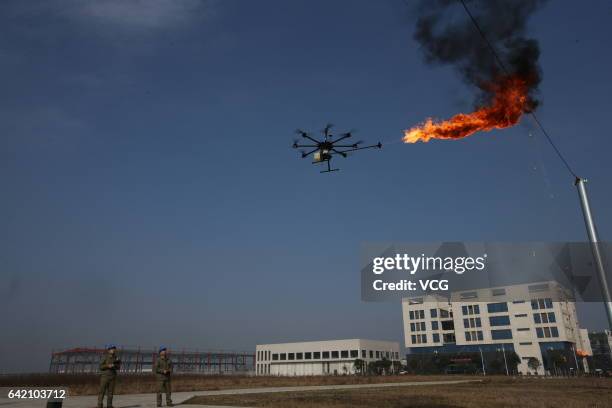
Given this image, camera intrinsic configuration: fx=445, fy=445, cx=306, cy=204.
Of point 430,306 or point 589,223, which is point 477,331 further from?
point 589,223

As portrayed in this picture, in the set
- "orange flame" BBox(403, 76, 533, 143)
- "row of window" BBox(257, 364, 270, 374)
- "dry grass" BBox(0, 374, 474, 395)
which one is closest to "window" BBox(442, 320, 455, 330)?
"row of window" BBox(257, 364, 270, 374)

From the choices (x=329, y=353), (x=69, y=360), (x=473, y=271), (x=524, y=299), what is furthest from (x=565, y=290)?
(x=69, y=360)

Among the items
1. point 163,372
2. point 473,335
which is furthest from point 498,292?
point 163,372

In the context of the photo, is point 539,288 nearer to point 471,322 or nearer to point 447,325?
point 471,322

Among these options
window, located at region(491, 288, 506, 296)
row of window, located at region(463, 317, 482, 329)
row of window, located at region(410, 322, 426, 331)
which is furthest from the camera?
row of window, located at region(410, 322, 426, 331)

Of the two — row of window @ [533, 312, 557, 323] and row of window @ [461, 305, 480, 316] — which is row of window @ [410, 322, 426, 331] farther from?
row of window @ [533, 312, 557, 323]

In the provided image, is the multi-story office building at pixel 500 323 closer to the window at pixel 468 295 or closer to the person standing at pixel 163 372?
the window at pixel 468 295

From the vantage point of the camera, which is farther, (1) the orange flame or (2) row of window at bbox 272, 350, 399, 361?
(2) row of window at bbox 272, 350, 399, 361
